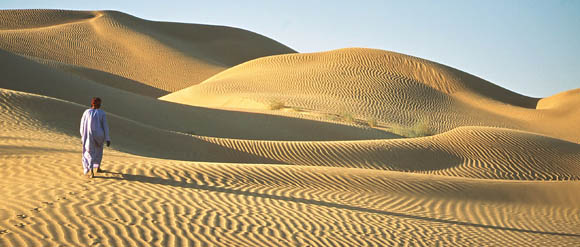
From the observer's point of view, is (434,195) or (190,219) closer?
(190,219)

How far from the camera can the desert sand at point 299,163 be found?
23.9 ft

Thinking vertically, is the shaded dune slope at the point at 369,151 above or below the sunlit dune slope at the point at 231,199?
above

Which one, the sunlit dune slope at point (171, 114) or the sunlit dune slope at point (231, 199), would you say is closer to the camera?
the sunlit dune slope at point (231, 199)

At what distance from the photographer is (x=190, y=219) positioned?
725cm

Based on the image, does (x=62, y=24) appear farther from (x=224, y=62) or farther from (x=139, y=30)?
(x=224, y=62)

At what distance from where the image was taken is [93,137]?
29.1 feet

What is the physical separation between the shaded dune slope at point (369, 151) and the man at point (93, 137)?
20.9 feet

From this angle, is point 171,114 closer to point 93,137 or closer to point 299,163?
point 299,163

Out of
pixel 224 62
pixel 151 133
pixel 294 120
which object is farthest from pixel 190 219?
pixel 224 62

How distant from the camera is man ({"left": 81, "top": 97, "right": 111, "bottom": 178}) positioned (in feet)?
28.9

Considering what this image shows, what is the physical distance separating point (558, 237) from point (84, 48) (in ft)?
194

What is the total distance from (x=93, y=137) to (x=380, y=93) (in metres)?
30.7

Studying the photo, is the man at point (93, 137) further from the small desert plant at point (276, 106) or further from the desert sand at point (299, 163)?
the small desert plant at point (276, 106)

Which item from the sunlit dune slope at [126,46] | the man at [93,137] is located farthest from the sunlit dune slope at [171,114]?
the sunlit dune slope at [126,46]
